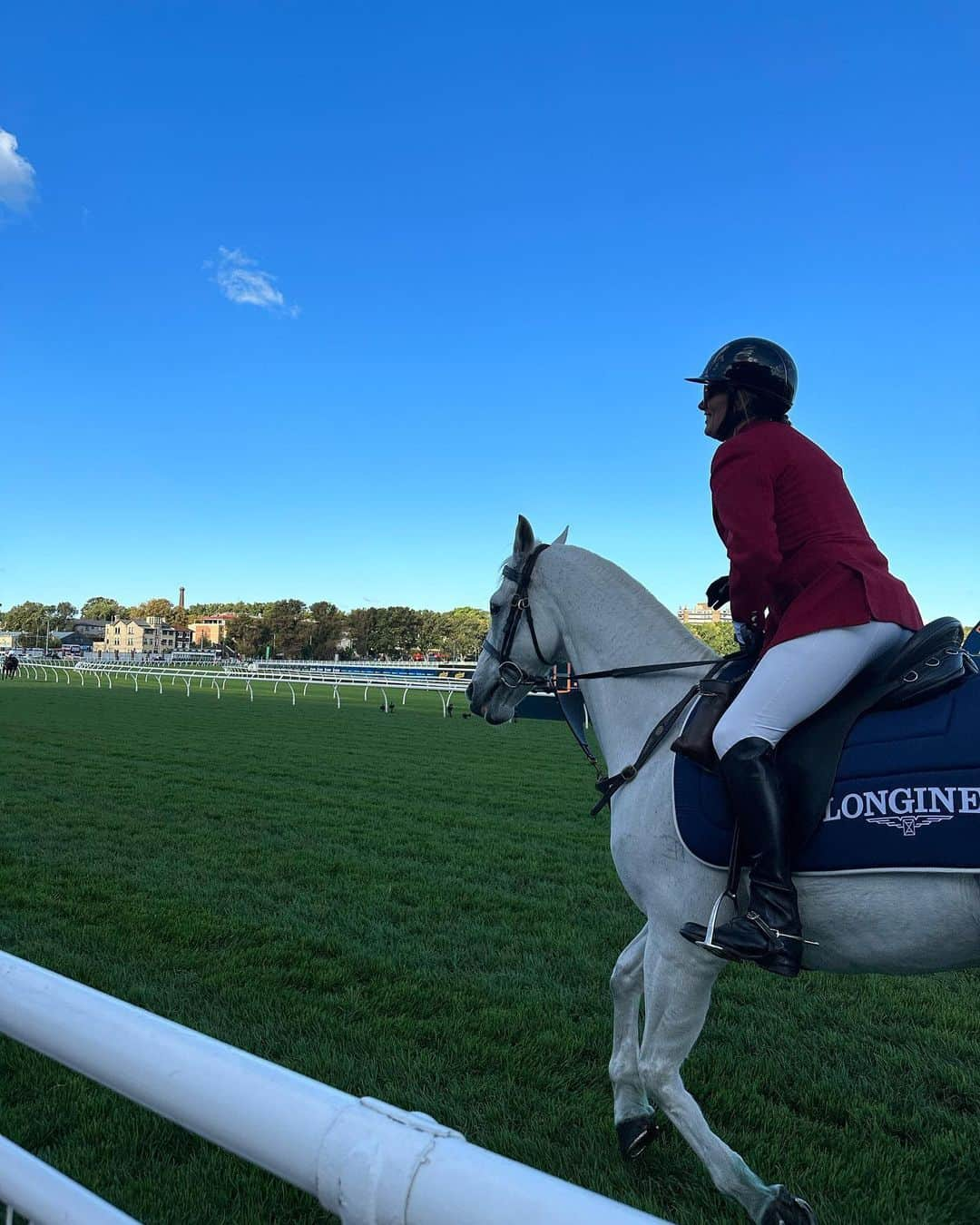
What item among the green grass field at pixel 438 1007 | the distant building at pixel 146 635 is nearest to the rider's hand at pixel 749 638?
the green grass field at pixel 438 1007

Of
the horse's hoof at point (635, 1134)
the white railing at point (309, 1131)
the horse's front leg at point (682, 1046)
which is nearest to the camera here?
the white railing at point (309, 1131)

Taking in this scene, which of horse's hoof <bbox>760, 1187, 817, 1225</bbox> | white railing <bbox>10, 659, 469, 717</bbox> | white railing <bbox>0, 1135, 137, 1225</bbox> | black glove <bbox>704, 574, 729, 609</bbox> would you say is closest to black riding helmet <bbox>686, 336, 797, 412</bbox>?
black glove <bbox>704, 574, 729, 609</bbox>

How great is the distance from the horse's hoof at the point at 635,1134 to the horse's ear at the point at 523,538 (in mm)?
2395

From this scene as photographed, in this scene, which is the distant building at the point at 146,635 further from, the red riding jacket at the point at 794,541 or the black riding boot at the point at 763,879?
the black riding boot at the point at 763,879

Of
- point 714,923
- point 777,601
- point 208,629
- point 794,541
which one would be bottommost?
point 714,923

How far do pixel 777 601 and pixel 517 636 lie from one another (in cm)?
124

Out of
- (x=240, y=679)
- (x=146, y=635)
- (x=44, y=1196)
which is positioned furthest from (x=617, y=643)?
(x=146, y=635)

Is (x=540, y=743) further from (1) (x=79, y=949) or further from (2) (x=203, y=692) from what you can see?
(2) (x=203, y=692)

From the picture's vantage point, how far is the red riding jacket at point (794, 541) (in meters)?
3.08

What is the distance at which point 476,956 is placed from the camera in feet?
18.9

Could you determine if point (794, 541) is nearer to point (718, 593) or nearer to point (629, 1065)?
point (718, 593)

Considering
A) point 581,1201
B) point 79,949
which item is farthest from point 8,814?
point 581,1201

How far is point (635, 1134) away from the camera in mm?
3455

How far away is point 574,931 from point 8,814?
22.8ft
